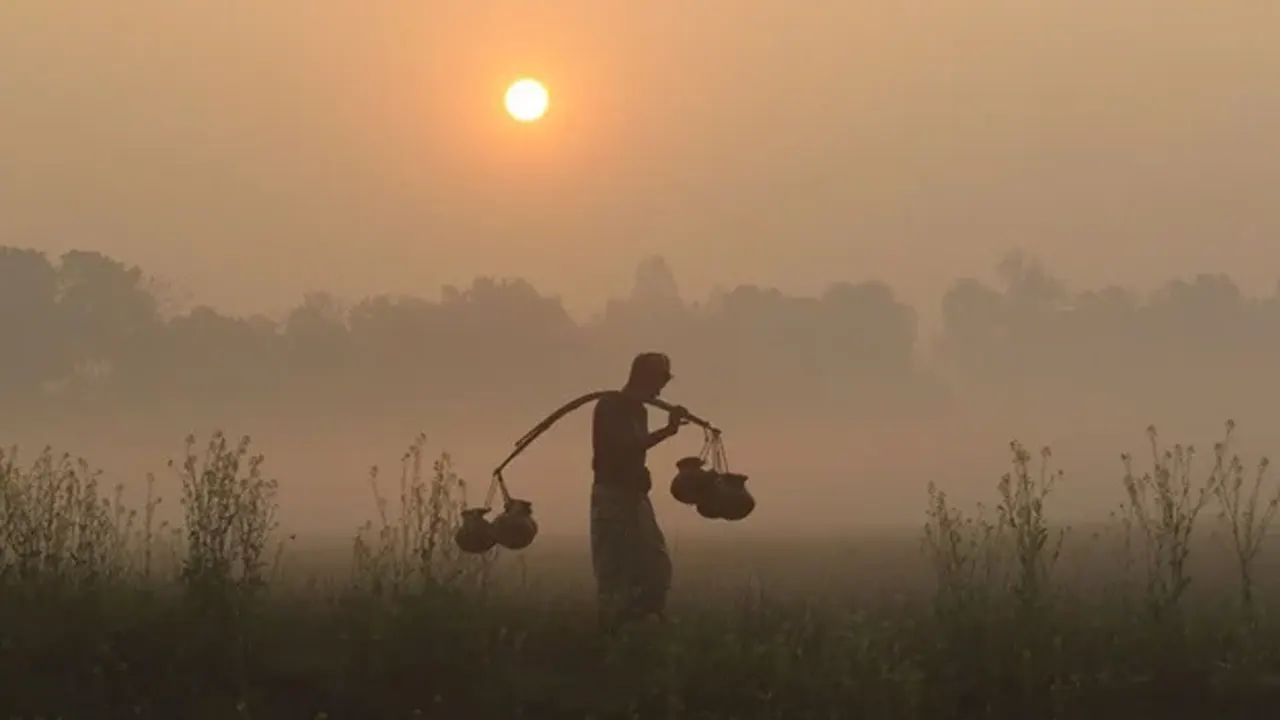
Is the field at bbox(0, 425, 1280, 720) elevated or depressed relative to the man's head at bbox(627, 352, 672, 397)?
depressed

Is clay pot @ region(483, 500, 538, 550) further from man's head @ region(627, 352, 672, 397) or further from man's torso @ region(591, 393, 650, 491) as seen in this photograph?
man's head @ region(627, 352, 672, 397)

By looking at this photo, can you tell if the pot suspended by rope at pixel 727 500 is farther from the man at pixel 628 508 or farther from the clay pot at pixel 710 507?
the man at pixel 628 508

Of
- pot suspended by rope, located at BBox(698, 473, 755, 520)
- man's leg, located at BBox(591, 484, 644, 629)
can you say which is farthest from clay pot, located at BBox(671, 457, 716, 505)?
man's leg, located at BBox(591, 484, 644, 629)

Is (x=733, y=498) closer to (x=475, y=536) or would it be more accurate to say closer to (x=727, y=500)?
(x=727, y=500)

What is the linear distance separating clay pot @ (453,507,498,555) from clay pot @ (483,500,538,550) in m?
0.06

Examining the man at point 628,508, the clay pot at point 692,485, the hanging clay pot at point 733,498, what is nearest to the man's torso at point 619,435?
the man at point 628,508

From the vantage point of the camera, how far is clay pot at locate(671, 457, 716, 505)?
30.8 feet

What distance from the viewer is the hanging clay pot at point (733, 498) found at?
922cm

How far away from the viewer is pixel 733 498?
9234 mm

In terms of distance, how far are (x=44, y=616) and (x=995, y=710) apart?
21.7 feet

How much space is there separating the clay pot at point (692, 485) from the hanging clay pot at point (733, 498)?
90 millimetres

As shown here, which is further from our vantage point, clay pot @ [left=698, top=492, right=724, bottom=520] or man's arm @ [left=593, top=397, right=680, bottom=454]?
man's arm @ [left=593, top=397, right=680, bottom=454]

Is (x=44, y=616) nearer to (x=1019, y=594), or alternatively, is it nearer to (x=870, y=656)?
(x=870, y=656)

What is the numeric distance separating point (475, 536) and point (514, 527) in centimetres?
30
